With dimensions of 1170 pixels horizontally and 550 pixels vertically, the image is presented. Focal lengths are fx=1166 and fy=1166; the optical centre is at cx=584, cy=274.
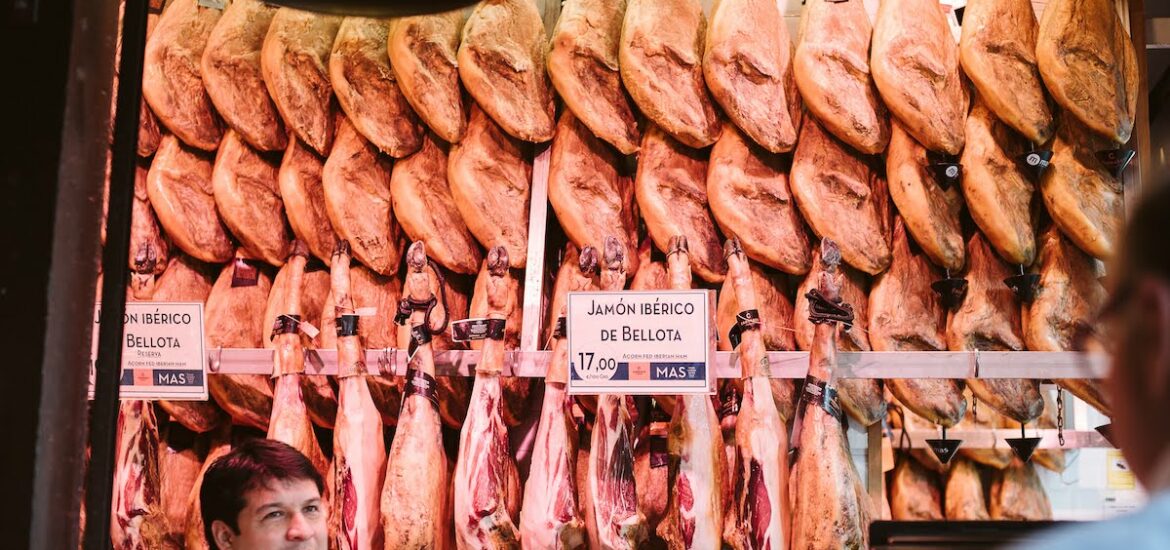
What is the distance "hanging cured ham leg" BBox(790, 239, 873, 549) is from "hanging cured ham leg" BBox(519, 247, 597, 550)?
0.68m

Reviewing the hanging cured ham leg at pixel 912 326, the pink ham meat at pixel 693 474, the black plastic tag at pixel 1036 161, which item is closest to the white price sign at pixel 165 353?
the pink ham meat at pixel 693 474

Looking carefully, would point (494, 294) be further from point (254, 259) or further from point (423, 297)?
point (254, 259)

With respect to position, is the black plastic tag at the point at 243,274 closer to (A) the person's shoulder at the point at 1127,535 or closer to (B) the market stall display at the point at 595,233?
(B) the market stall display at the point at 595,233

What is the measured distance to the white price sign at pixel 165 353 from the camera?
3.73m

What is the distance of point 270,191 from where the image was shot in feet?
14.0

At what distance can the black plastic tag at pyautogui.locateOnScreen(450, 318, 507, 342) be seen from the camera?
362cm

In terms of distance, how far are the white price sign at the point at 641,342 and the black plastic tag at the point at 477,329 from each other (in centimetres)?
28

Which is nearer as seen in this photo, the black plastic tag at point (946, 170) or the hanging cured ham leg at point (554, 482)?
the hanging cured ham leg at point (554, 482)

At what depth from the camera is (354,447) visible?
12.3 feet

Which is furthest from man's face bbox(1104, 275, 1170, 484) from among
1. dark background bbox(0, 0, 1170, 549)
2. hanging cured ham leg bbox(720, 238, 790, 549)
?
hanging cured ham leg bbox(720, 238, 790, 549)

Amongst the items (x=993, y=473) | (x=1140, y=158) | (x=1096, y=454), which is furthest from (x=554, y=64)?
(x=1096, y=454)

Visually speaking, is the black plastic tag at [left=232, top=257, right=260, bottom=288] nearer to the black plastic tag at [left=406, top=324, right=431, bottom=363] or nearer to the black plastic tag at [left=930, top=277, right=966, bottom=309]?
the black plastic tag at [left=406, top=324, right=431, bottom=363]

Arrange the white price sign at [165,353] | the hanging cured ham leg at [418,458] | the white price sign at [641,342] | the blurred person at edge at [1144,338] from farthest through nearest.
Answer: the white price sign at [165,353] < the hanging cured ham leg at [418,458] < the white price sign at [641,342] < the blurred person at edge at [1144,338]

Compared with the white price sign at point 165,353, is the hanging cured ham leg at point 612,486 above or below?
below
